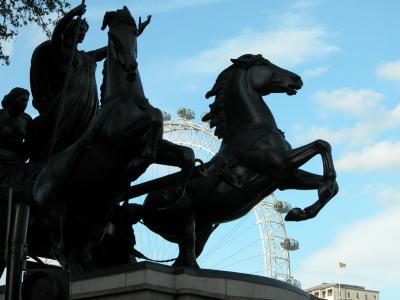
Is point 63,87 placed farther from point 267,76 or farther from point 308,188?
point 308,188

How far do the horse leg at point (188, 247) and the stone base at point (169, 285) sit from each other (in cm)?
90

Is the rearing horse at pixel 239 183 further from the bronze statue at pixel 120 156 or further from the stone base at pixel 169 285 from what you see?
the stone base at pixel 169 285

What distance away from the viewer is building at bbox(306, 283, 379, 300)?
95.5 metres

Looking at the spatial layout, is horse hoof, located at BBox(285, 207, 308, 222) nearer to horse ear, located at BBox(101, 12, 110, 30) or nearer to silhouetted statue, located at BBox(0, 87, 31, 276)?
horse ear, located at BBox(101, 12, 110, 30)

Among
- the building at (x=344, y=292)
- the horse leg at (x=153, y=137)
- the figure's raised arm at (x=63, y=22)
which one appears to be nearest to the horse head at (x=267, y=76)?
the figure's raised arm at (x=63, y=22)

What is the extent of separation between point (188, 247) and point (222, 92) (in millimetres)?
2508

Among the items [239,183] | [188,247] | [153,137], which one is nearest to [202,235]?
[188,247]

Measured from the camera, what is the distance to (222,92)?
40.5 ft

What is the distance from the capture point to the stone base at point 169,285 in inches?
376

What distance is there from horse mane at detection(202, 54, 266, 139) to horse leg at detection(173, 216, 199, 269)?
4.99ft

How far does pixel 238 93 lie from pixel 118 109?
2.47 m

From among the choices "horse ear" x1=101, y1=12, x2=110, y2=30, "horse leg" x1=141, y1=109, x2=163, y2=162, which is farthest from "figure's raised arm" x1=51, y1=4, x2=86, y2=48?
"horse leg" x1=141, y1=109, x2=163, y2=162

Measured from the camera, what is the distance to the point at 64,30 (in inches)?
460

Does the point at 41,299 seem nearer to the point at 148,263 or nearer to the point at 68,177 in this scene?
the point at 148,263
